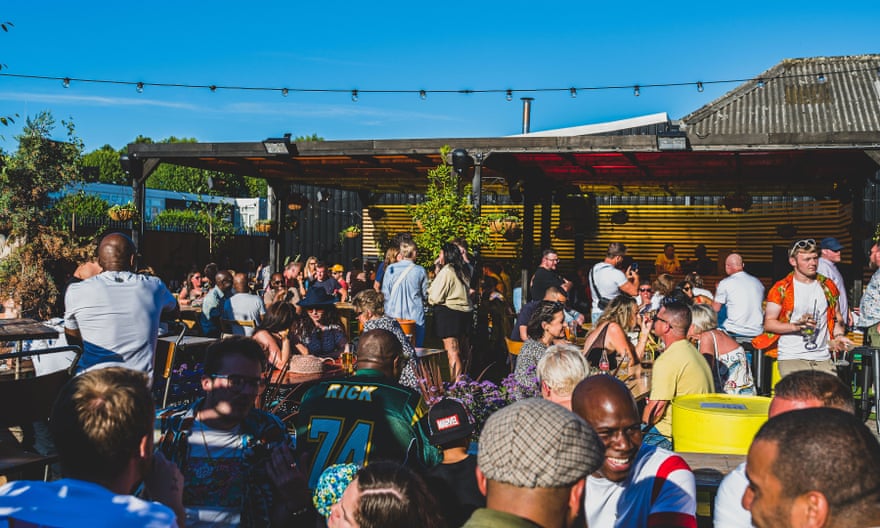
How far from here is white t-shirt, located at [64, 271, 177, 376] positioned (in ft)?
13.9

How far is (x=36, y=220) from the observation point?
11.4m

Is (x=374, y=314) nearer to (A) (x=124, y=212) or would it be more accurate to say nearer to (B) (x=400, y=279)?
(B) (x=400, y=279)

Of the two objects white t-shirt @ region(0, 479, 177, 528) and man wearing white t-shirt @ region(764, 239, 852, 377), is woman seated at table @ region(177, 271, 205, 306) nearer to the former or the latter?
man wearing white t-shirt @ region(764, 239, 852, 377)

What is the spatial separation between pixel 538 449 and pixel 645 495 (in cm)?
96

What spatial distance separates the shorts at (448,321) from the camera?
8.56 metres

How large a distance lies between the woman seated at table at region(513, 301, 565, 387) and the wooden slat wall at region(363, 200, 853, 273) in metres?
11.9

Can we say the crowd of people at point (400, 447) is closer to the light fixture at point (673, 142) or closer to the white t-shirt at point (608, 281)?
the white t-shirt at point (608, 281)

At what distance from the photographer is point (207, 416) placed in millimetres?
2719

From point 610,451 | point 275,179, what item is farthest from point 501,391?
point 275,179

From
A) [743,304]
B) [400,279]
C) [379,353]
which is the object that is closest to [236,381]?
[379,353]

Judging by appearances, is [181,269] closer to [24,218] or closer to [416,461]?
[24,218]

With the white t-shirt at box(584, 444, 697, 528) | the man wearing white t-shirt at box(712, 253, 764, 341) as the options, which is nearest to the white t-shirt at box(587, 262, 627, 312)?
the man wearing white t-shirt at box(712, 253, 764, 341)

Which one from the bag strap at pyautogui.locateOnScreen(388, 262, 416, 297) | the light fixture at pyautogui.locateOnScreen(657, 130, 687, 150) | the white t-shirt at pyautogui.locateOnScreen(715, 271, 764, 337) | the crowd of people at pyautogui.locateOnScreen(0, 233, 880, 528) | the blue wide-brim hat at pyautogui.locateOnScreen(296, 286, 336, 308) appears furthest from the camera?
the light fixture at pyautogui.locateOnScreen(657, 130, 687, 150)

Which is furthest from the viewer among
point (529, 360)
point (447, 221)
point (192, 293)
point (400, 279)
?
point (192, 293)
